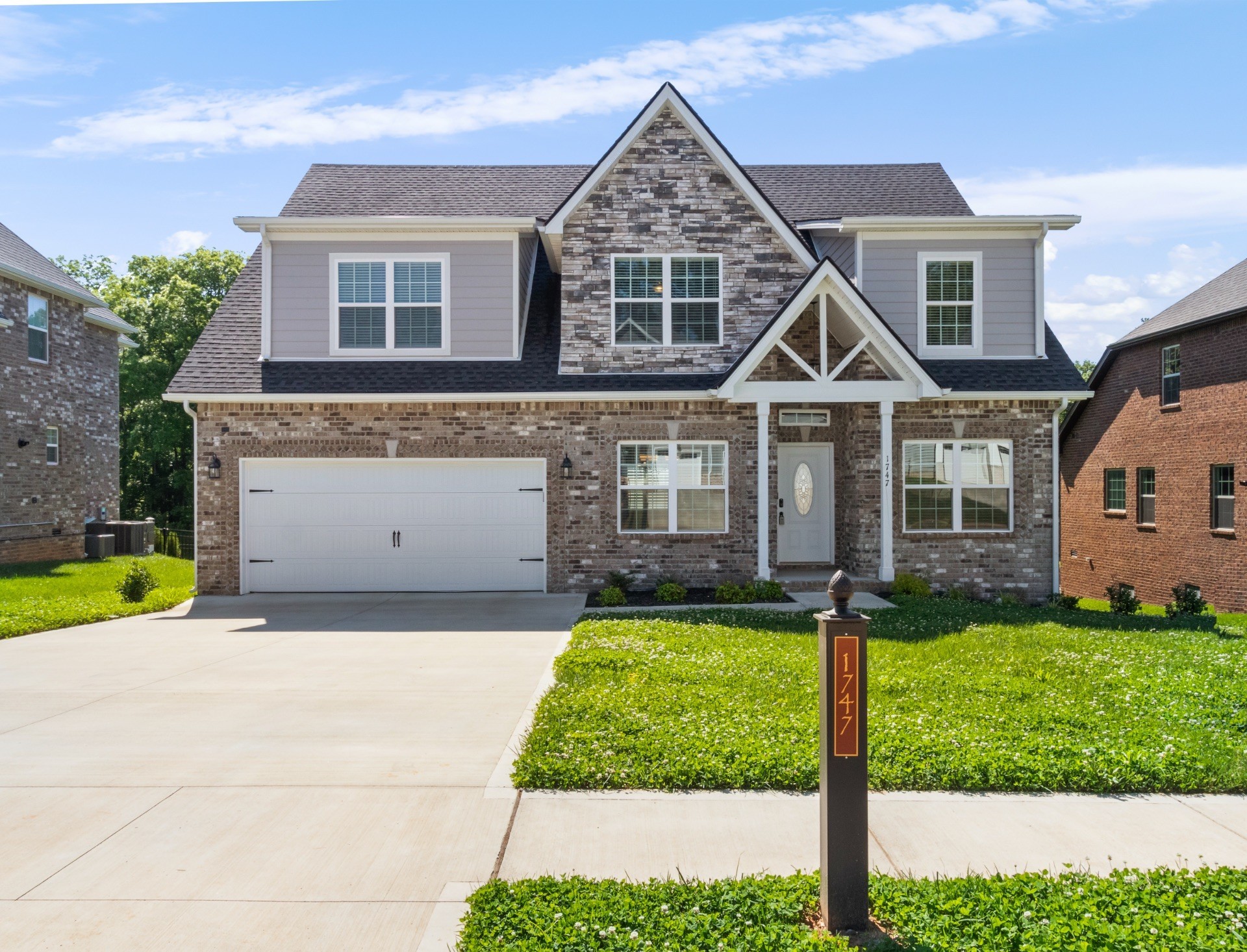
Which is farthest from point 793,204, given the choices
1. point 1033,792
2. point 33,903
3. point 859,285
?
point 33,903

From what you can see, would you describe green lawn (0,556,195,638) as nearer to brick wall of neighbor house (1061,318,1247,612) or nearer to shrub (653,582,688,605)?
shrub (653,582,688,605)

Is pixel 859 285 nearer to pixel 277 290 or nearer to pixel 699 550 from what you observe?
pixel 699 550

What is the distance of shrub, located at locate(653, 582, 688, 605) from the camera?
14.7 meters

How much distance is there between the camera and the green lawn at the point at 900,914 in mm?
3959

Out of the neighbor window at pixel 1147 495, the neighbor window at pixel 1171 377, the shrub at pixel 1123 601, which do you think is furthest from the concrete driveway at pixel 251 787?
the neighbor window at pixel 1147 495

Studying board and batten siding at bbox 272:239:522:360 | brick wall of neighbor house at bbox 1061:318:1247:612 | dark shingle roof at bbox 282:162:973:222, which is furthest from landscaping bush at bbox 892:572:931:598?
brick wall of neighbor house at bbox 1061:318:1247:612

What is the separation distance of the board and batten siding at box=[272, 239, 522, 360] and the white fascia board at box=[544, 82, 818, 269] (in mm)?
1348

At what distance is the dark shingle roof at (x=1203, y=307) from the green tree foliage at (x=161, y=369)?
3245 centimetres

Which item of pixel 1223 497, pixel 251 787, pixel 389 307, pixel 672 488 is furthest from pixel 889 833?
pixel 1223 497

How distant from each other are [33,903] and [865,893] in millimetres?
3940

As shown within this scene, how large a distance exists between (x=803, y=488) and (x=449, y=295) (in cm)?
722

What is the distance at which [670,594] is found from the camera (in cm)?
1475

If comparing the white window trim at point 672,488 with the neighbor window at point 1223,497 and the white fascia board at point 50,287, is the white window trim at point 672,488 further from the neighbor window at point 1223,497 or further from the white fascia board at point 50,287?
the white fascia board at point 50,287

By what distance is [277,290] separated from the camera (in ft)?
52.9
